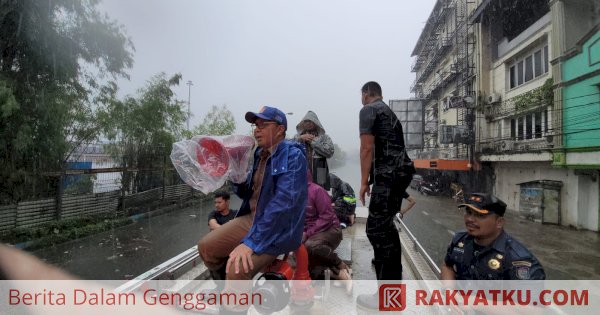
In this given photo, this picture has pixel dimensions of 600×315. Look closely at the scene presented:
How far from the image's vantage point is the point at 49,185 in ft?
30.4

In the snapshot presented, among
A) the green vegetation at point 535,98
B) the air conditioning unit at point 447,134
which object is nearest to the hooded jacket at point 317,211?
the green vegetation at point 535,98

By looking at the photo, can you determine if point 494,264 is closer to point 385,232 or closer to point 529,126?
point 385,232

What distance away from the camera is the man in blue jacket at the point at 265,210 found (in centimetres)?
175

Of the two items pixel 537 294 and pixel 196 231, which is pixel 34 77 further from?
pixel 537 294

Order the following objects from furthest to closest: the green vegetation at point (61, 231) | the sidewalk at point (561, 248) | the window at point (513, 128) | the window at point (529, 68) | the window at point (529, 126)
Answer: the window at point (513, 128), the window at point (529, 68), the window at point (529, 126), the green vegetation at point (61, 231), the sidewalk at point (561, 248)

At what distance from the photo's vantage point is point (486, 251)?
2119mm

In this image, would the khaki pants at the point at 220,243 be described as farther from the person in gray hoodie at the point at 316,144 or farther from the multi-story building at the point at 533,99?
the multi-story building at the point at 533,99

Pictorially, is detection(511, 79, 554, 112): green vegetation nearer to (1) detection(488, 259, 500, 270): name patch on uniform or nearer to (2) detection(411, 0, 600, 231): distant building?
(2) detection(411, 0, 600, 231): distant building

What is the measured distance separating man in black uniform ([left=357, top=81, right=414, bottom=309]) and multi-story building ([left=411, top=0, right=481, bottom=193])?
18.2 m

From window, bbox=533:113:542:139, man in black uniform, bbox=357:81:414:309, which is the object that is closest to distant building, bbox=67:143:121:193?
man in black uniform, bbox=357:81:414:309

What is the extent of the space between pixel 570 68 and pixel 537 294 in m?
13.7

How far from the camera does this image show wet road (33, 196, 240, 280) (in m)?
6.84

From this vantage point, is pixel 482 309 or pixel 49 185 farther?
pixel 49 185

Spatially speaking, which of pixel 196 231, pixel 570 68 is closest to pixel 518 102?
pixel 570 68
